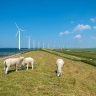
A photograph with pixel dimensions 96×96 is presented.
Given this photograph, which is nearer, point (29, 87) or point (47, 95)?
point (47, 95)

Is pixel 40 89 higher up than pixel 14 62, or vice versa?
pixel 14 62

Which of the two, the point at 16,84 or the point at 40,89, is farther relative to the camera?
the point at 16,84

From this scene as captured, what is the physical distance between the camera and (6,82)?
13250 mm

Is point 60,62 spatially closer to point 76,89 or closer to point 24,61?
point 24,61

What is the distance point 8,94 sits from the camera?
418 inches

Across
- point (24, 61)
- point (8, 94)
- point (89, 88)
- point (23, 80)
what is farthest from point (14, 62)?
point (89, 88)

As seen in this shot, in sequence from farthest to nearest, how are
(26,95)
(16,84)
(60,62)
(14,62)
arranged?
1. (60,62)
2. (14,62)
3. (16,84)
4. (26,95)

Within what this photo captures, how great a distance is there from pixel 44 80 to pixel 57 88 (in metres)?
2.32

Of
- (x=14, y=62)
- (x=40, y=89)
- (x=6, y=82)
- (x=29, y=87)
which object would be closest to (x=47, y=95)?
(x=40, y=89)

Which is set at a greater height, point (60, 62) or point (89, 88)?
point (60, 62)

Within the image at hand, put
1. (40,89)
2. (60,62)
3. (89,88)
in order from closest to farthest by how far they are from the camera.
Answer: (40,89) → (89,88) → (60,62)

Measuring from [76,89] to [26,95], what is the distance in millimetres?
4551

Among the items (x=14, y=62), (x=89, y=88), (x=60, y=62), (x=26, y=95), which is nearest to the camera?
(x=26, y=95)

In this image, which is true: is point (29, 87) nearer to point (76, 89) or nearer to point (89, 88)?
point (76, 89)
